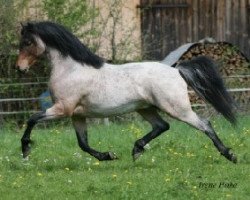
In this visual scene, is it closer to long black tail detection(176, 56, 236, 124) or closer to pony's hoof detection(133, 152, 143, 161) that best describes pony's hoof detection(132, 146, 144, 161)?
pony's hoof detection(133, 152, 143, 161)

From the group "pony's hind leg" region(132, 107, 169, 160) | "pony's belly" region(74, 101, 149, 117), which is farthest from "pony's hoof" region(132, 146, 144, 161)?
"pony's belly" region(74, 101, 149, 117)

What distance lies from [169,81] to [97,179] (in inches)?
74.7

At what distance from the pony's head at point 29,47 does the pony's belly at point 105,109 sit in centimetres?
99

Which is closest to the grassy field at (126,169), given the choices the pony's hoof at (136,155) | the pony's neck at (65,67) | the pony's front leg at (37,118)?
the pony's hoof at (136,155)

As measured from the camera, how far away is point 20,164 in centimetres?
1305

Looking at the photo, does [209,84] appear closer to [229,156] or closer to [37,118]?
[229,156]

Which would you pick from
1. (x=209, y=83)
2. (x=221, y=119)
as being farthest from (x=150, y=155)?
(x=221, y=119)

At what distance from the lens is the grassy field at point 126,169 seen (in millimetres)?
10883

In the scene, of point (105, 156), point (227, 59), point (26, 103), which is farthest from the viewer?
point (227, 59)

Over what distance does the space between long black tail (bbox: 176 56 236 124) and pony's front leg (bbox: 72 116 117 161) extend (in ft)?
4.78

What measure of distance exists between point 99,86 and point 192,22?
13.6 m

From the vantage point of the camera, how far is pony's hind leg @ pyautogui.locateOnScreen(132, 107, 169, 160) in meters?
13.1

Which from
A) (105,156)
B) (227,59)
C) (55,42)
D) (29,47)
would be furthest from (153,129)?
(227,59)

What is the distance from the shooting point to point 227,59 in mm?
22922
